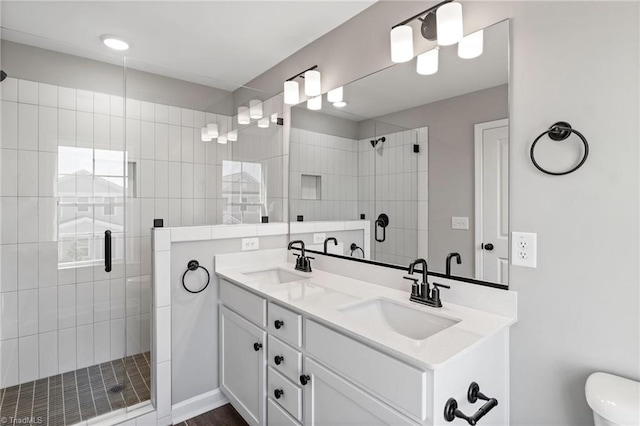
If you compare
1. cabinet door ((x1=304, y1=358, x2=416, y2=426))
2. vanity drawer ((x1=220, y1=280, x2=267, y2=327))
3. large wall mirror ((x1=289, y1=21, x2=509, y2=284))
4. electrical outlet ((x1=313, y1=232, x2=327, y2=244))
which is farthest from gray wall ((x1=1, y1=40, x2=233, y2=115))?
cabinet door ((x1=304, y1=358, x2=416, y2=426))

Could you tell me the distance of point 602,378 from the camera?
101cm

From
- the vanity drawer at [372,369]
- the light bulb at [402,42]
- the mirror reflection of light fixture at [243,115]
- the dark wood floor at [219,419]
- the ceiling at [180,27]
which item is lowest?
the dark wood floor at [219,419]

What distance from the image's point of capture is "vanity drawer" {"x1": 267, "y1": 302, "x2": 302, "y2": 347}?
1.46 metres

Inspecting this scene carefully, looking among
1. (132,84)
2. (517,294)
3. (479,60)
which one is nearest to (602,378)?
(517,294)

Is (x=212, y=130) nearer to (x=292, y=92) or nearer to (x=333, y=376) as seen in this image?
(x=292, y=92)

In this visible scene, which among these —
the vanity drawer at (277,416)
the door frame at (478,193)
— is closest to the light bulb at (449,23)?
the door frame at (478,193)

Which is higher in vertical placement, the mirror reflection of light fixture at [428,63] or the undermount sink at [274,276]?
the mirror reflection of light fixture at [428,63]

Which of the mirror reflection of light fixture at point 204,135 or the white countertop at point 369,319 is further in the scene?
the mirror reflection of light fixture at point 204,135

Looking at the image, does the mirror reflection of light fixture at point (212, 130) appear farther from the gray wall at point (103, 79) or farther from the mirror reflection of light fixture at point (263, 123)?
the mirror reflection of light fixture at point (263, 123)

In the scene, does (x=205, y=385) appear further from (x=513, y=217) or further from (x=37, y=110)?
(x=513, y=217)

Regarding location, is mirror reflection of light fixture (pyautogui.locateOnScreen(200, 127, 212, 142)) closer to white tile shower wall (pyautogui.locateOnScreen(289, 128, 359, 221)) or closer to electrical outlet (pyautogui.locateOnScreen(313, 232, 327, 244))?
white tile shower wall (pyautogui.locateOnScreen(289, 128, 359, 221))

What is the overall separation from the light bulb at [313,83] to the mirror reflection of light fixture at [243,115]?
1.89 feet

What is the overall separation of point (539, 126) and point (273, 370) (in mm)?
1607

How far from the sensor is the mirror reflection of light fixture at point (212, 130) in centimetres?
237
